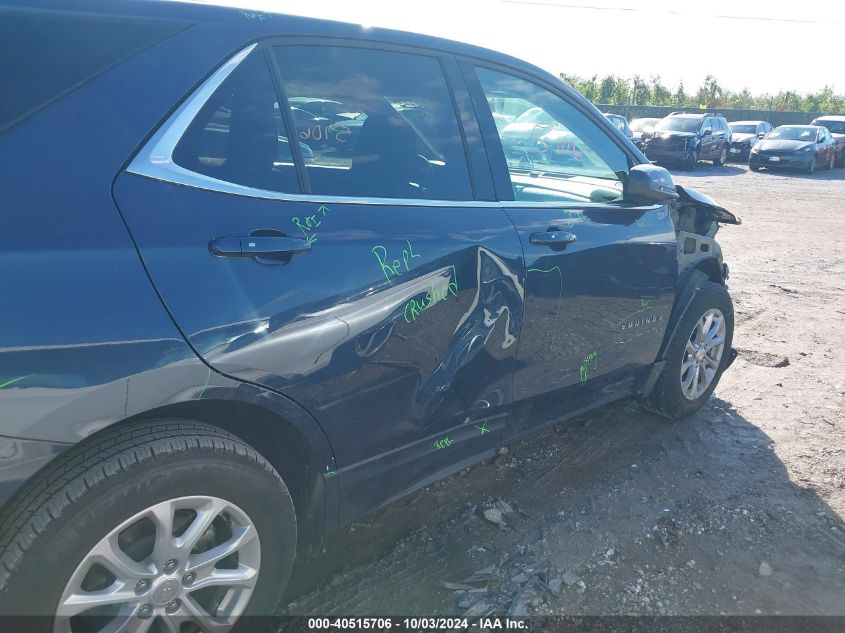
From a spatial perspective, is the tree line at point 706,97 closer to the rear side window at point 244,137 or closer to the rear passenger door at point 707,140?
the rear passenger door at point 707,140

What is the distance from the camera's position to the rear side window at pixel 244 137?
6.05 ft

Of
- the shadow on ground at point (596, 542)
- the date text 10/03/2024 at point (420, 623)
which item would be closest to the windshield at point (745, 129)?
the shadow on ground at point (596, 542)

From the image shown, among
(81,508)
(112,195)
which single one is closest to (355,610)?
(81,508)

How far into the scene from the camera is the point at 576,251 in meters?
2.80

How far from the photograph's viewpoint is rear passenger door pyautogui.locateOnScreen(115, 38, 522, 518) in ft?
5.81

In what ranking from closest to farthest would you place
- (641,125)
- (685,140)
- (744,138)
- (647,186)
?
(647,186) → (685,140) → (641,125) → (744,138)

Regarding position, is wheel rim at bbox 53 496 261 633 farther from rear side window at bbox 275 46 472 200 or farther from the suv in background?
the suv in background

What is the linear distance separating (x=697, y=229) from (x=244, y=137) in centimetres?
297

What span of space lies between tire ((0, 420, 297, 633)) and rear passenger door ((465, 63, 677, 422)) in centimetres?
124

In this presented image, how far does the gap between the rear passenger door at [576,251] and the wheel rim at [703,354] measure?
1.40ft

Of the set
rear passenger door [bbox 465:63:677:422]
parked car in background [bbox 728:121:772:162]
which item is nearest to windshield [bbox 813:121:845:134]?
parked car in background [bbox 728:121:772:162]

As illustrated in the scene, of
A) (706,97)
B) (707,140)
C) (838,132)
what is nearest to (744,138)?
(838,132)

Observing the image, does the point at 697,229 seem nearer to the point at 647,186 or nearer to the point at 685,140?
the point at 647,186

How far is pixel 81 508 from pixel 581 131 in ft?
8.70
